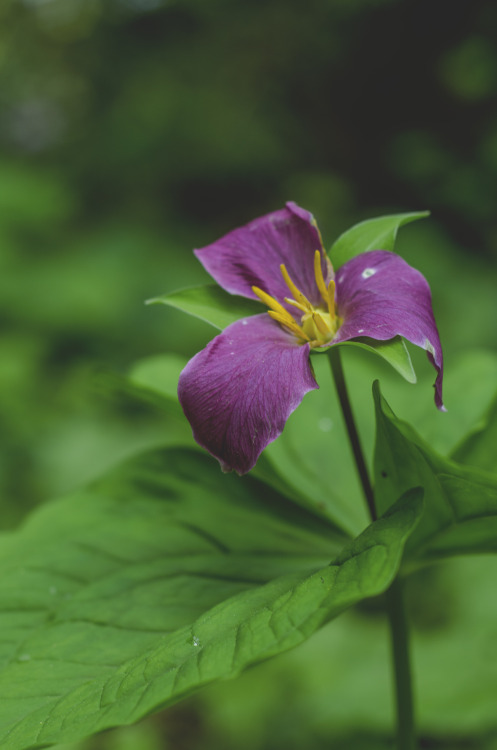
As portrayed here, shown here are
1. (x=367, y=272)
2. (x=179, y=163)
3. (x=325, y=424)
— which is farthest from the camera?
(x=179, y=163)

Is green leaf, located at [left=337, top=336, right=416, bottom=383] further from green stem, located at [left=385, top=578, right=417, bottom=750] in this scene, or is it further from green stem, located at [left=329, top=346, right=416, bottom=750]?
green stem, located at [left=385, top=578, right=417, bottom=750]

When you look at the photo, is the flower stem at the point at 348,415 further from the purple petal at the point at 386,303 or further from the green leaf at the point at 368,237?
the green leaf at the point at 368,237

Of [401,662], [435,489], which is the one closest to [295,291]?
[435,489]

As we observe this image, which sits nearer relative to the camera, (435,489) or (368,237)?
(435,489)

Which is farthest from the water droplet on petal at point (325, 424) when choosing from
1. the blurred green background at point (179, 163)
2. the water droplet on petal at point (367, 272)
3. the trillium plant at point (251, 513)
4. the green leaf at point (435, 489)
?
the blurred green background at point (179, 163)

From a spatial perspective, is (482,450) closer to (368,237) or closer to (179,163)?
(368,237)

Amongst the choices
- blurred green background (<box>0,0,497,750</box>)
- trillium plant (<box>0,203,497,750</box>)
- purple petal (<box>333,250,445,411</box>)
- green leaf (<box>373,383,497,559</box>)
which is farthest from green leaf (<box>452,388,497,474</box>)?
blurred green background (<box>0,0,497,750</box>)

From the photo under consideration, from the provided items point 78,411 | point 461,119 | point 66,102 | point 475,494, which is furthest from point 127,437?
point 66,102
